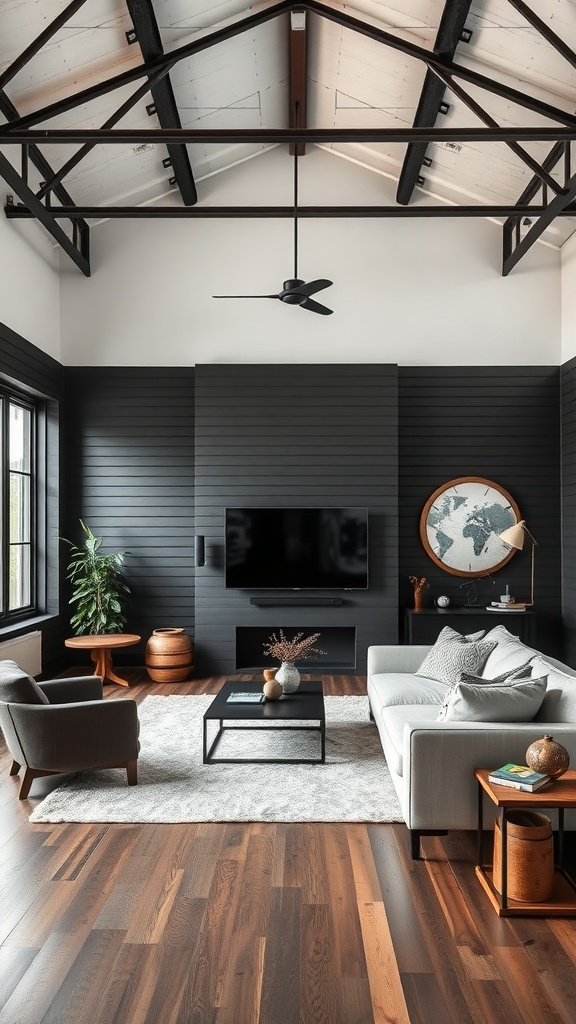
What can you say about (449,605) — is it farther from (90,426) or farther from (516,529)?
(90,426)

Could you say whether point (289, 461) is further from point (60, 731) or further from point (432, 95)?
point (60, 731)

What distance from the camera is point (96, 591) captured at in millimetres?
7195

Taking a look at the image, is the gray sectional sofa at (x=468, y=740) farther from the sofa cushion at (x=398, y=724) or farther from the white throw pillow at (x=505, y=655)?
the white throw pillow at (x=505, y=655)

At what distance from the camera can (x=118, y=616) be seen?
7.44m

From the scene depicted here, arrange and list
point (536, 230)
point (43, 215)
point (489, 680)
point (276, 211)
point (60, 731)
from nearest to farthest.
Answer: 1. point (489, 680)
2. point (60, 731)
3. point (43, 215)
4. point (536, 230)
5. point (276, 211)

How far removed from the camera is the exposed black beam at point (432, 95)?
475 cm

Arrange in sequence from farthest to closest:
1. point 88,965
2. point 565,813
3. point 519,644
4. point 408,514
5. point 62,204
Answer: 1. point 408,514
2. point 62,204
3. point 519,644
4. point 565,813
5. point 88,965

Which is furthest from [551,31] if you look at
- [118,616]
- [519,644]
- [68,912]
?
[118,616]

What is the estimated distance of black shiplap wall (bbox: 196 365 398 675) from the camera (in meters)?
7.40

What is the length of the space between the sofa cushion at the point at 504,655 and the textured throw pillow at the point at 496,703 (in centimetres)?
56

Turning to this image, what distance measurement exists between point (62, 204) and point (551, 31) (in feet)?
14.5

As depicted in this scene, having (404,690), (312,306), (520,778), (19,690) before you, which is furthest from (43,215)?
(520,778)

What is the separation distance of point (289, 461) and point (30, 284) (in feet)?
9.30

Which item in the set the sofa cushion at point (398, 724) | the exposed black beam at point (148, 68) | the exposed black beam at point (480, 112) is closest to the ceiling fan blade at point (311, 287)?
the exposed black beam at point (480, 112)
